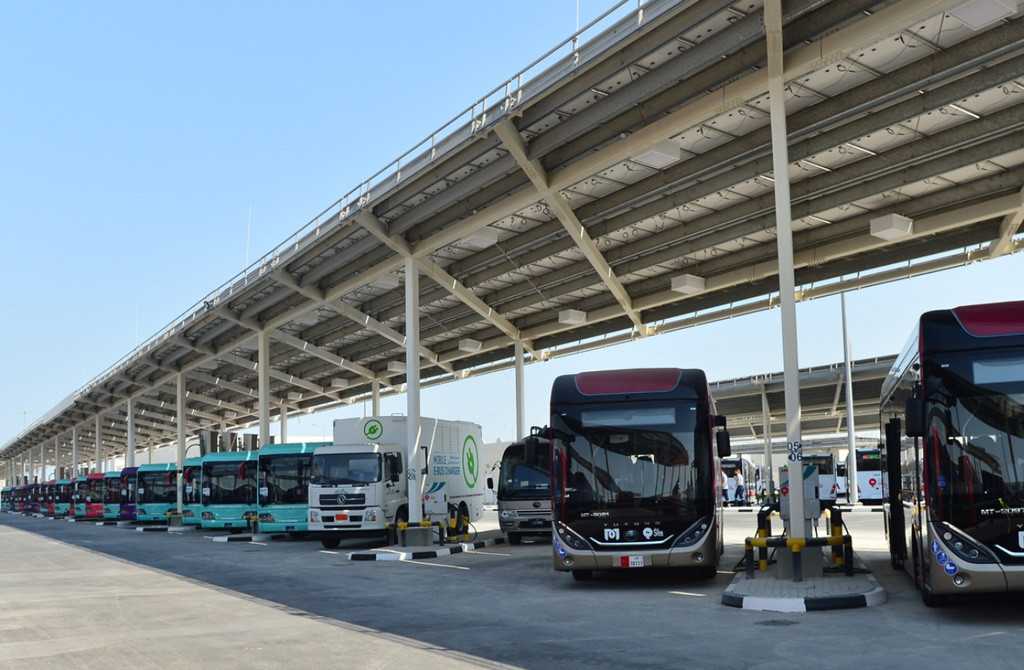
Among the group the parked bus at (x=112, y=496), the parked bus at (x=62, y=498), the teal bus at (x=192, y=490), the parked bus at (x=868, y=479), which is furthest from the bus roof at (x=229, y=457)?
the parked bus at (x=62, y=498)

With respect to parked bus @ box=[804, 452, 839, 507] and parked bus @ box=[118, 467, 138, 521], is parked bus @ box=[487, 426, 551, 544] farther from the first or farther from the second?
parked bus @ box=[118, 467, 138, 521]

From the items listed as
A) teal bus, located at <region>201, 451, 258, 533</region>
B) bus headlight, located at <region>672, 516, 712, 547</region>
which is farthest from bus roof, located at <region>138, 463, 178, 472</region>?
bus headlight, located at <region>672, 516, 712, 547</region>

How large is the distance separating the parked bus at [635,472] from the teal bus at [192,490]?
23984mm

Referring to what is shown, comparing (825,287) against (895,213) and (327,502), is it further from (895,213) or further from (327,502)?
(327,502)

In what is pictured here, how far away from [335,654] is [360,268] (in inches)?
779

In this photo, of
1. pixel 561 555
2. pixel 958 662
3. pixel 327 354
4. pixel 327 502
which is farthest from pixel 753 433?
pixel 958 662

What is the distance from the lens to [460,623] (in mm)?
10484

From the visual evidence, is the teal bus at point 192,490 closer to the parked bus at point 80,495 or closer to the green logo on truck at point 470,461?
the green logo on truck at point 470,461

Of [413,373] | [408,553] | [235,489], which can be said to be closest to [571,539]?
[408,553]

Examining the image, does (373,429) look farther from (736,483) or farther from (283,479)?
(736,483)

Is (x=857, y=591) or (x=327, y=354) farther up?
(x=327, y=354)

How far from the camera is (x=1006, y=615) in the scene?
1018 cm

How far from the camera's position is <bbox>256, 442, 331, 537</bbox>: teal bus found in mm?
28891

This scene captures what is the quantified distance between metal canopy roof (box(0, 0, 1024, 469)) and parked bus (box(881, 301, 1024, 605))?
17.3 ft
